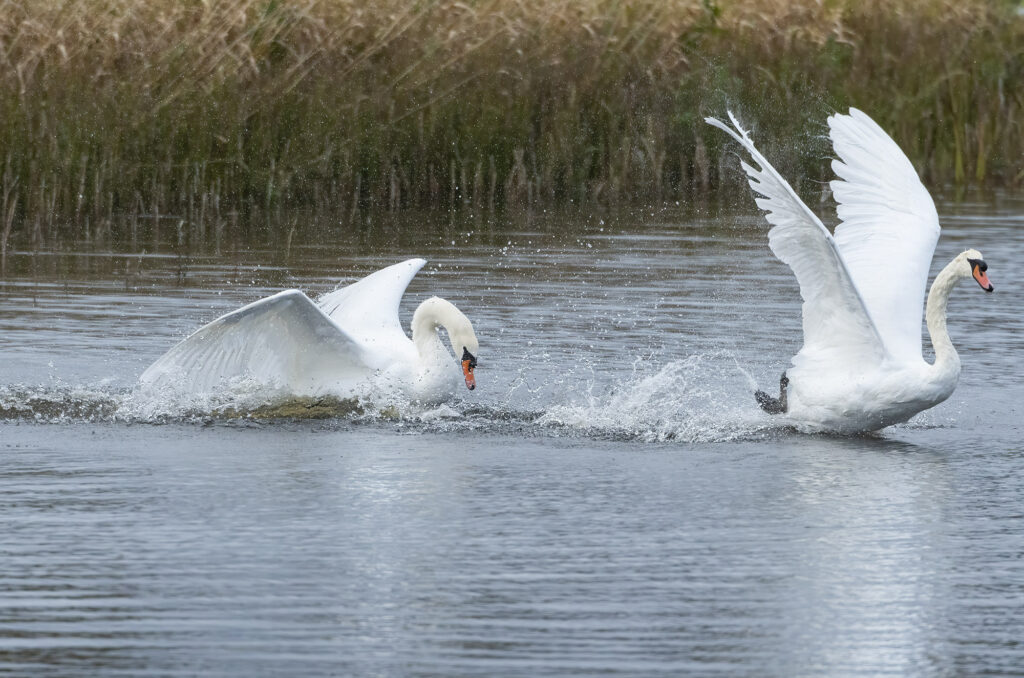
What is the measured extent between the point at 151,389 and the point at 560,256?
634 centimetres

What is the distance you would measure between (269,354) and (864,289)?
112 inches

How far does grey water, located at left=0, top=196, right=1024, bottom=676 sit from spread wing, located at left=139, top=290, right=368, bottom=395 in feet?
0.51

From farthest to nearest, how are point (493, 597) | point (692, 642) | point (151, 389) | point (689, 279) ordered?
point (689, 279) → point (151, 389) → point (493, 597) → point (692, 642)

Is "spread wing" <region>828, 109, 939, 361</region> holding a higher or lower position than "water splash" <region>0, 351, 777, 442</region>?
higher

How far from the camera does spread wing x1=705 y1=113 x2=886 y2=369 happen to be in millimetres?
7805

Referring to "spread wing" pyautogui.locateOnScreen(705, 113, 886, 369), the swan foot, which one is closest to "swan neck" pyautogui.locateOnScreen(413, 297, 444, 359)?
the swan foot

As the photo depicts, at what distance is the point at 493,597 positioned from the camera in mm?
5539

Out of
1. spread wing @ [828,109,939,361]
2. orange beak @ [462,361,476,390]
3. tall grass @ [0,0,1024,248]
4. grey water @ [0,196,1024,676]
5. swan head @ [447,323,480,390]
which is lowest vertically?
grey water @ [0,196,1024,676]

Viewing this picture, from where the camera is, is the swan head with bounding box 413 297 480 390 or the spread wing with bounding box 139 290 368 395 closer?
the spread wing with bounding box 139 290 368 395

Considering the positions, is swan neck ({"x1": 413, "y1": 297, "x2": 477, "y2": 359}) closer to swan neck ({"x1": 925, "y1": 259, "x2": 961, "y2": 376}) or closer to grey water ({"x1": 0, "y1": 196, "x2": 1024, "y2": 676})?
grey water ({"x1": 0, "y1": 196, "x2": 1024, "y2": 676})

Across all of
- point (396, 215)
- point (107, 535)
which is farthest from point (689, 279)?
point (107, 535)

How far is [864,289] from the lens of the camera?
909 cm

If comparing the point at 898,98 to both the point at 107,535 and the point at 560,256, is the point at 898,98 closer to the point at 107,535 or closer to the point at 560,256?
the point at 560,256

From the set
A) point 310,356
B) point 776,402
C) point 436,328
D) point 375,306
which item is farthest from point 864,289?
point 310,356
